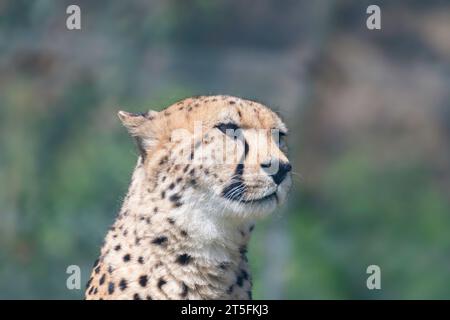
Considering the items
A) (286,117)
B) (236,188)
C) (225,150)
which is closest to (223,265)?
(236,188)

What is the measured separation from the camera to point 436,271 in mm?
7145

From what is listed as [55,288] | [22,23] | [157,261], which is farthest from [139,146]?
[22,23]

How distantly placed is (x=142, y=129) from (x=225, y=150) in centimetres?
29

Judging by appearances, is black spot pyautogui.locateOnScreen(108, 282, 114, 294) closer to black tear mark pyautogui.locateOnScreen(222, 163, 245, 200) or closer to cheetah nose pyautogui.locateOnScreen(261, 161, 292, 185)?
black tear mark pyautogui.locateOnScreen(222, 163, 245, 200)

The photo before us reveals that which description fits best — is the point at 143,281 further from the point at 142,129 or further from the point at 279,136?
the point at 279,136

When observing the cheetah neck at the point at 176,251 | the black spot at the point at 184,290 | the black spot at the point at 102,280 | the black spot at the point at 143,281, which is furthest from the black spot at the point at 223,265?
the black spot at the point at 102,280

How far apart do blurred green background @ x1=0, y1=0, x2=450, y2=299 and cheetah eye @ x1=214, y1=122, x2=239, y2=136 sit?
9.43 feet

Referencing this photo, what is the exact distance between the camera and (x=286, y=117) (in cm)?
672

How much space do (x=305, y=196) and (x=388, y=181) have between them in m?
0.50

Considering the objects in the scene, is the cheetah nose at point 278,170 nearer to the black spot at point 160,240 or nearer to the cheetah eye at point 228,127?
the cheetah eye at point 228,127

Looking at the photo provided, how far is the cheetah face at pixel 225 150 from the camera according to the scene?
3.65 metres

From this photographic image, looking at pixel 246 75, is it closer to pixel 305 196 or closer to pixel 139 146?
pixel 305 196

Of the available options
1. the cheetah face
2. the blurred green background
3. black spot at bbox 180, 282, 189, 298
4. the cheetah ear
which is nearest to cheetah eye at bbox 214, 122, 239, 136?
the cheetah face

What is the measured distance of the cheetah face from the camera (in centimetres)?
365
